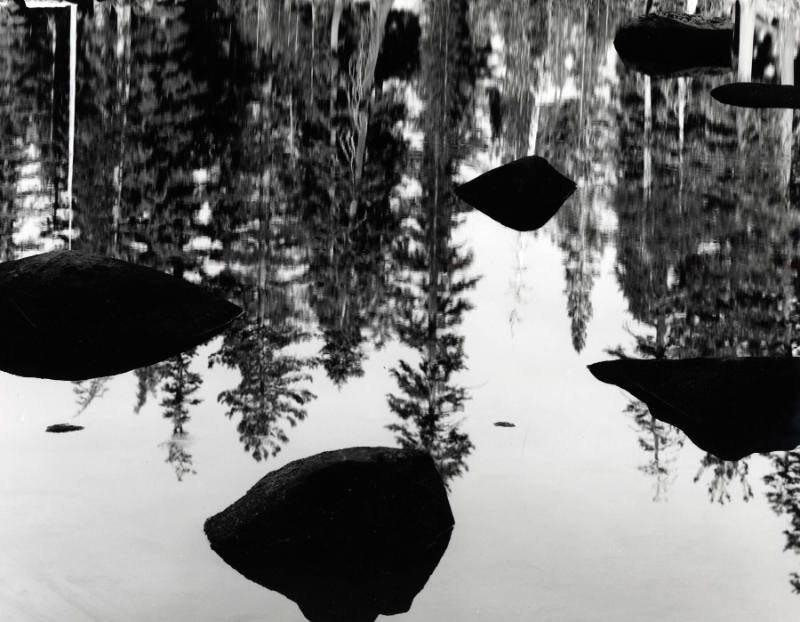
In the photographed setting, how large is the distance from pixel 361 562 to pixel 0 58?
743 cm

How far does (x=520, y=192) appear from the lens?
192 inches

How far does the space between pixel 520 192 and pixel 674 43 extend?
13.9 feet

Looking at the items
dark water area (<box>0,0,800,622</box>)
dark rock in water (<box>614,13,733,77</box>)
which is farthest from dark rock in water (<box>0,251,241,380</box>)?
dark rock in water (<box>614,13,733,77</box>)

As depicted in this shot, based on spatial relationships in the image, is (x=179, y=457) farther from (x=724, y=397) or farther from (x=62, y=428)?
(x=724, y=397)

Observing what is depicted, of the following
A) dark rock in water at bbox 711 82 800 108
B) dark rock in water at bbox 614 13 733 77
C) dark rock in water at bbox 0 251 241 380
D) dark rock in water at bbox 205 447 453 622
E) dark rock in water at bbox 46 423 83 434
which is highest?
dark rock in water at bbox 614 13 733 77

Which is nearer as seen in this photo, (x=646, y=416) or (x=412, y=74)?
(x=646, y=416)

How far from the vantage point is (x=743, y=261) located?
4.12 meters

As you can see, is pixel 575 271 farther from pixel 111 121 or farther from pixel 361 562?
pixel 111 121

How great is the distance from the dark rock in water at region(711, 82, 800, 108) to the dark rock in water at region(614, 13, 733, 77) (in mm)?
695

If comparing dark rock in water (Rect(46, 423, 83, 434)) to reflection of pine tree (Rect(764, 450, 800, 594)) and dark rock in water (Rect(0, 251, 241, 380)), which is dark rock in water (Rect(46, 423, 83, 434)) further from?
reflection of pine tree (Rect(764, 450, 800, 594))

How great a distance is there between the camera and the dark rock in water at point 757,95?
21.7 ft

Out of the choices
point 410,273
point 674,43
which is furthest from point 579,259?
point 674,43

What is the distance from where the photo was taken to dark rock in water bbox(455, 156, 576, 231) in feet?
14.9

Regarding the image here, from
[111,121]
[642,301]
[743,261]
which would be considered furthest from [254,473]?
[111,121]
